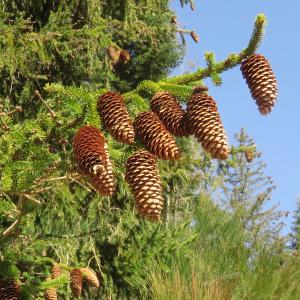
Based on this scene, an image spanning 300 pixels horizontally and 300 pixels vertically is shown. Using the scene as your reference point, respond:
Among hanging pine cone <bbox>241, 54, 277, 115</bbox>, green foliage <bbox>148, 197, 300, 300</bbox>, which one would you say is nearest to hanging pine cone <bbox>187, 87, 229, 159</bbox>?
hanging pine cone <bbox>241, 54, 277, 115</bbox>

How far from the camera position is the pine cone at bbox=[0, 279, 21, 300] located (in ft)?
11.2

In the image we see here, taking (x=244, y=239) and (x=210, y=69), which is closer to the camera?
(x=210, y=69)

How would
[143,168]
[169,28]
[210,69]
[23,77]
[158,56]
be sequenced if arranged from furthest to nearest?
[158,56] < [169,28] < [23,77] < [210,69] < [143,168]

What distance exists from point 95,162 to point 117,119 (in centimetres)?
22

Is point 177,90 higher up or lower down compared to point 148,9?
lower down

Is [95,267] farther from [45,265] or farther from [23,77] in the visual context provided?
[45,265]

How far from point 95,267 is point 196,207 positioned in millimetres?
3103

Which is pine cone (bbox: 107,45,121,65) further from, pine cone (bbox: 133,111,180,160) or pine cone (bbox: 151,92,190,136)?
pine cone (bbox: 133,111,180,160)

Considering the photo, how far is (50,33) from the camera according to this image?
22.4ft

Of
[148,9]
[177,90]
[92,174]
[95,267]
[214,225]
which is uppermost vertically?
[148,9]

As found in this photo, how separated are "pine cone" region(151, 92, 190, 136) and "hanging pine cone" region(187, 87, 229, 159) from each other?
62 mm

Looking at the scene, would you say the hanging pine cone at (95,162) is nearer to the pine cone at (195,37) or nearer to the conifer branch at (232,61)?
the conifer branch at (232,61)

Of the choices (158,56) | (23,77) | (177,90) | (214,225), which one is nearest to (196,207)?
(214,225)

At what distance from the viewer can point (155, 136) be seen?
207 cm
